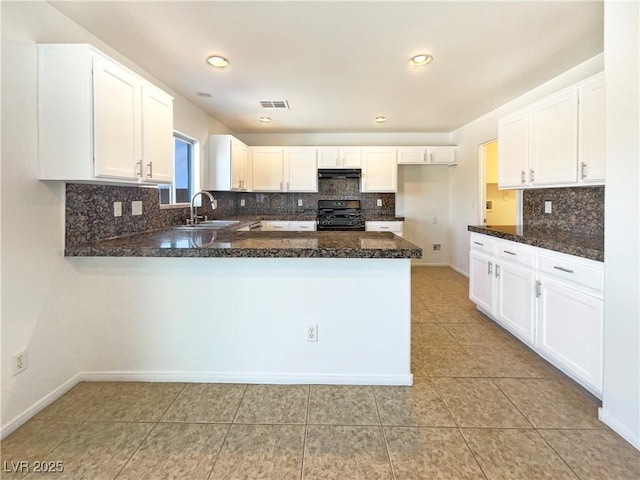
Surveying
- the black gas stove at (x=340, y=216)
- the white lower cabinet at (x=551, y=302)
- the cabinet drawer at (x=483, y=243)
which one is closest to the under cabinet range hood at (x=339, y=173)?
the black gas stove at (x=340, y=216)

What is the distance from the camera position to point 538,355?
2.53 metres

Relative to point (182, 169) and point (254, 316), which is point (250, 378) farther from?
point (182, 169)

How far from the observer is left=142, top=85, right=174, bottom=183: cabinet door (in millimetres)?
2371

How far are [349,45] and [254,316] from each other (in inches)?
82.6

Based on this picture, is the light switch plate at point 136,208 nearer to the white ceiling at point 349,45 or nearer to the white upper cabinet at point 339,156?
the white ceiling at point 349,45

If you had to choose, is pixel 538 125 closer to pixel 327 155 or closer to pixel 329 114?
pixel 329 114

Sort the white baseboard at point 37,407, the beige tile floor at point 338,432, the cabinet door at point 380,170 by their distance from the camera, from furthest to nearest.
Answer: the cabinet door at point 380,170
the white baseboard at point 37,407
the beige tile floor at point 338,432

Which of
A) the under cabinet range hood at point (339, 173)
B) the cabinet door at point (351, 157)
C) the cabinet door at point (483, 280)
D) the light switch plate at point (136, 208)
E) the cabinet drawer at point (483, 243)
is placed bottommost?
the cabinet door at point (483, 280)

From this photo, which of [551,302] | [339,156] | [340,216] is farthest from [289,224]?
[551,302]

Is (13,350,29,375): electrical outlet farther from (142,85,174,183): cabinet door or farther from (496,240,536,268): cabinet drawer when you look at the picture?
(496,240,536,268): cabinet drawer

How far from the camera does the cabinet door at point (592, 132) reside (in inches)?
87.5

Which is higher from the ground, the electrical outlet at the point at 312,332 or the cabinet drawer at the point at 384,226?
the cabinet drawer at the point at 384,226

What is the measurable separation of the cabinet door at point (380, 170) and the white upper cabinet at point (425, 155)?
0.55ft

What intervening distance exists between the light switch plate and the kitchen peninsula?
723mm
